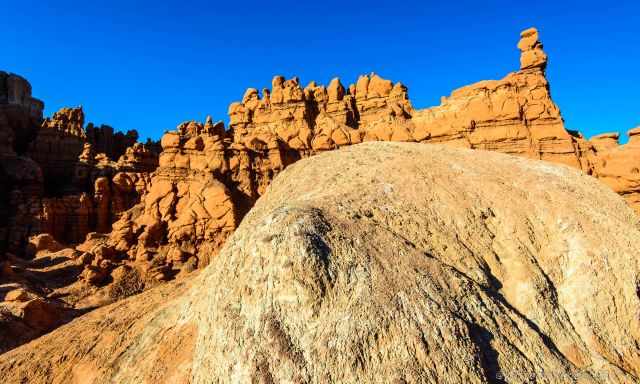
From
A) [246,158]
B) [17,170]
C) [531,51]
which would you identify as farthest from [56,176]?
[531,51]

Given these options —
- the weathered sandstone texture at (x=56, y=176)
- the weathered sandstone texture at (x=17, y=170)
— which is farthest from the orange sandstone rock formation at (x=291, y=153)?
the weathered sandstone texture at (x=17, y=170)

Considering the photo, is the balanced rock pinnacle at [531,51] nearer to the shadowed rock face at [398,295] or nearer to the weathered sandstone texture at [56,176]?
the shadowed rock face at [398,295]

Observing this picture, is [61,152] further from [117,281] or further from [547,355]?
[547,355]

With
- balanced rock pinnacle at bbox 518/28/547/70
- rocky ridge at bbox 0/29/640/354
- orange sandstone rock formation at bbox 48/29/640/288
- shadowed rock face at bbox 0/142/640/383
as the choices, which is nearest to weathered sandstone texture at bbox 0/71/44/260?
rocky ridge at bbox 0/29/640/354

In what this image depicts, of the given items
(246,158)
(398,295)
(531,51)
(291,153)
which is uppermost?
(531,51)

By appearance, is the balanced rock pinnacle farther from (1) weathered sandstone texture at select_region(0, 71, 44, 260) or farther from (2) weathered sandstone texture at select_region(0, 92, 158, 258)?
(1) weathered sandstone texture at select_region(0, 71, 44, 260)

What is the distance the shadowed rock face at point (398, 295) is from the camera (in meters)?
6.89

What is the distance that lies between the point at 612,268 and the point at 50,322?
24264 millimetres

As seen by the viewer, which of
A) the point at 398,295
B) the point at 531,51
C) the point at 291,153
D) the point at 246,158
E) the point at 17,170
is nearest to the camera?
the point at 398,295

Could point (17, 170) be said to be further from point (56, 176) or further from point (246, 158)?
point (246, 158)

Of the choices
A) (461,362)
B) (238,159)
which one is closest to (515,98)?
(238,159)

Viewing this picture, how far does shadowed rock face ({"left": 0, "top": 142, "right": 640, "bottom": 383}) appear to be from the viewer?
6891 mm

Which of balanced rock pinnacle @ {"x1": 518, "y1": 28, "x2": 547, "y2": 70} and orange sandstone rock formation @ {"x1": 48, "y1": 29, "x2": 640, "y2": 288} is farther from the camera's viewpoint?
balanced rock pinnacle @ {"x1": 518, "y1": 28, "x2": 547, "y2": 70}

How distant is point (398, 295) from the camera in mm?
7496
